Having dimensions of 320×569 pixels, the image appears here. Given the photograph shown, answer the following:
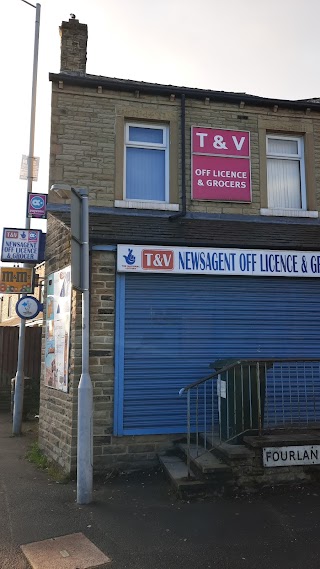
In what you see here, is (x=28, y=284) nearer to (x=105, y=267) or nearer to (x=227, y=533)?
(x=105, y=267)

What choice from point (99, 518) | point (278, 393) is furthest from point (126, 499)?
point (278, 393)

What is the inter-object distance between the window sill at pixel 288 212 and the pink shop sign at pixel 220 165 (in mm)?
426

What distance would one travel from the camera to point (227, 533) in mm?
4707

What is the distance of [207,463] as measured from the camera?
19.5 feet

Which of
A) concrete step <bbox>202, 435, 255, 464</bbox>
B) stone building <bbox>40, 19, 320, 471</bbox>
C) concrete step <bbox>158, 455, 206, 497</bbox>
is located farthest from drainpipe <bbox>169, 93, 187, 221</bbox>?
concrete step <bbox>158, 455, 206, 497</bbox>

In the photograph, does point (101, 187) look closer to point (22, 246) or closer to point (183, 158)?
point (183, 158)

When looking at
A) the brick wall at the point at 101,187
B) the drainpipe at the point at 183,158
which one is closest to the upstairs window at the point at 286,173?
the brick wall at the point at 101,187

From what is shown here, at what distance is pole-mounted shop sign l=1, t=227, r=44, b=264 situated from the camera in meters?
10.0

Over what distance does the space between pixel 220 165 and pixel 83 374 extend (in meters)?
5.49

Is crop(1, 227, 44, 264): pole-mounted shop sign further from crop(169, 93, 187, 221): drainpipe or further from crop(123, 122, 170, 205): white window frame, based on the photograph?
crop(169, 93, 187, 221): drainpipe

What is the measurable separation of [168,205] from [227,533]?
19.4 feet

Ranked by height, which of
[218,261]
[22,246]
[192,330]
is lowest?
[192,330]

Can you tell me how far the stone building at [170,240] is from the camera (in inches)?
283

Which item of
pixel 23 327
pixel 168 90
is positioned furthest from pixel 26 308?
pixel 168 90
